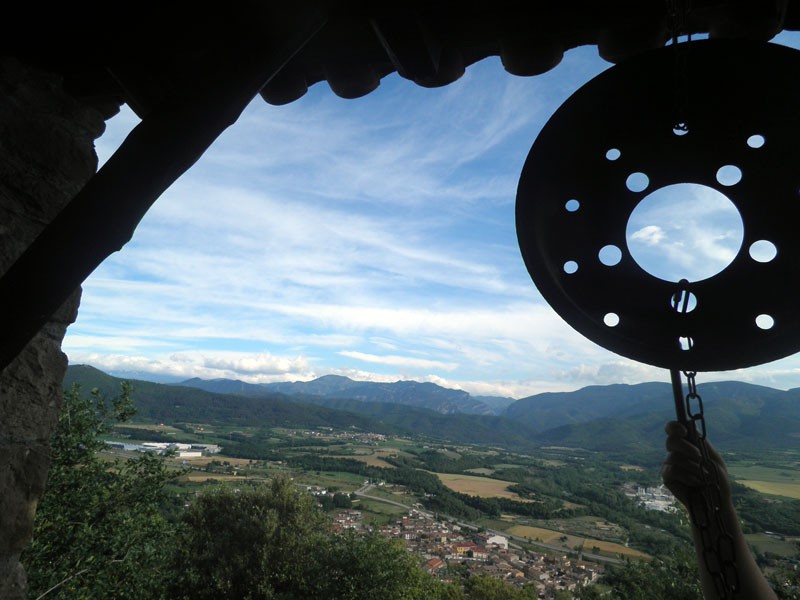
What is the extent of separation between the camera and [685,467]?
49.1 inches

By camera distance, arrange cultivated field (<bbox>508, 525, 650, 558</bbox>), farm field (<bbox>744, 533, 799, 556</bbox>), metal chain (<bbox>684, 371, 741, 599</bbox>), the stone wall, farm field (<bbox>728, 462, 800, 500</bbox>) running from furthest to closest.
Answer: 1. farm field (<bbox>728, 462, 800, 500</bbox>)
2. cultivated field (<bbox>508, 525, 650, 558</bbox>)
3. farm field (<bbox>744, 533, 799, 556</bbox>)
4. the stone wall
5. metal chain (<bbox>684, 371, 741, 599</bbox>)

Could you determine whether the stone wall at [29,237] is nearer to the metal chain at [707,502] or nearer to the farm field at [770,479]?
the metal chain at [707,502]

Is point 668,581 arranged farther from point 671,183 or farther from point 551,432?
point 551,432

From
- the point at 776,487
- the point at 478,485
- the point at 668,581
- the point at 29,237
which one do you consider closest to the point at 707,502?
the point at 29,237

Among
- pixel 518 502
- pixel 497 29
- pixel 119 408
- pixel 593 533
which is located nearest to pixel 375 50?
pixel 497 29

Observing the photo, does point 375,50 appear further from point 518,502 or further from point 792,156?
point 518,502

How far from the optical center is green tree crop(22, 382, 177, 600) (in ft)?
27.2

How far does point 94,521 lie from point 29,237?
10.5m

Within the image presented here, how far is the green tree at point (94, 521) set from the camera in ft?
27.2

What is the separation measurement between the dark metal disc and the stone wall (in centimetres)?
190

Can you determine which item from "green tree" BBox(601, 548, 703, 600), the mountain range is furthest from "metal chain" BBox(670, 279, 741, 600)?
the mountain range

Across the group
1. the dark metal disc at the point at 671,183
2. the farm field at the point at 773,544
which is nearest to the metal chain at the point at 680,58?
the dark metal disc at the point at 671,183

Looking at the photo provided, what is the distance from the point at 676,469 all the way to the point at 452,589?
20.9 m

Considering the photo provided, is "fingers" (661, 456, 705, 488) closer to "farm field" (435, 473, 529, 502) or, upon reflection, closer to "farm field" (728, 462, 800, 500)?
"farm field" (728, 462, 800, 500)
